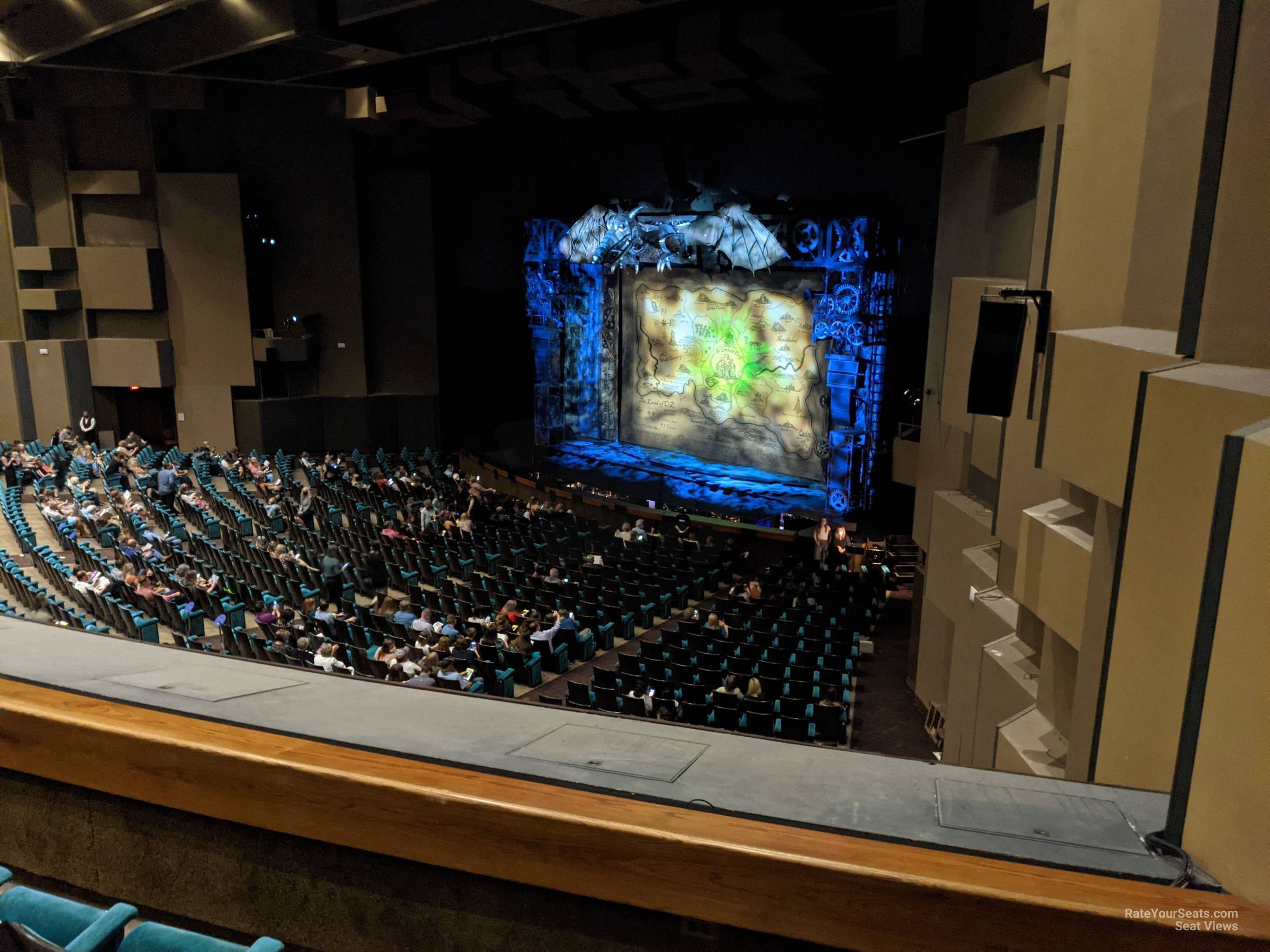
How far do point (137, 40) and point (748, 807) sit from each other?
2068cm

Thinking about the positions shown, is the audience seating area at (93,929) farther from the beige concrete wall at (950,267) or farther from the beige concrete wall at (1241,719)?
the beige concrete wall at (950,267)

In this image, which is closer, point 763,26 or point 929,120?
point 763,26

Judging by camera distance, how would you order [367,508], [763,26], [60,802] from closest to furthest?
[60,802], [763,26], [367,508]

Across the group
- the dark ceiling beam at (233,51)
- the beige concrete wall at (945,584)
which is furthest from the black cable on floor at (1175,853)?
the dark ceiling beam at (233,51)

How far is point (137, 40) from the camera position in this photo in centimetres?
1747

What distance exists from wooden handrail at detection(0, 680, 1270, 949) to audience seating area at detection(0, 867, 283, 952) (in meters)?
0.22

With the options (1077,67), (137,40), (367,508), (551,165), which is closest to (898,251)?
(551,165)

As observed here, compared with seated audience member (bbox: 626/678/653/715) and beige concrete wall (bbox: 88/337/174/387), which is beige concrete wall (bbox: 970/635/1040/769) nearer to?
seated audience member (bbox: 626/678/653/715)

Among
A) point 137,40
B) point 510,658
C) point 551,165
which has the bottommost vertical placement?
point 510,658

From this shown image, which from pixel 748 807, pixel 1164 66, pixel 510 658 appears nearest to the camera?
pixel 748 807

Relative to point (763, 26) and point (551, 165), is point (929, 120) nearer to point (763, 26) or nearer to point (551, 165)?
point (763, 26)

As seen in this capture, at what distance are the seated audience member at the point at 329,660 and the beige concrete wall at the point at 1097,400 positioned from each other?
5.94m

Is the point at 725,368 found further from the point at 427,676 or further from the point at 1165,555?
the point at 1165,555

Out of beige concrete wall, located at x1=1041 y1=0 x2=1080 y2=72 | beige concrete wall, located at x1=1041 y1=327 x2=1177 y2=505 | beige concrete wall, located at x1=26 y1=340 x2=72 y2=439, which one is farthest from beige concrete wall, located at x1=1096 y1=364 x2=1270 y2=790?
beige concrete wall, located at x1=26 y1=340 x2=72 y2=439
